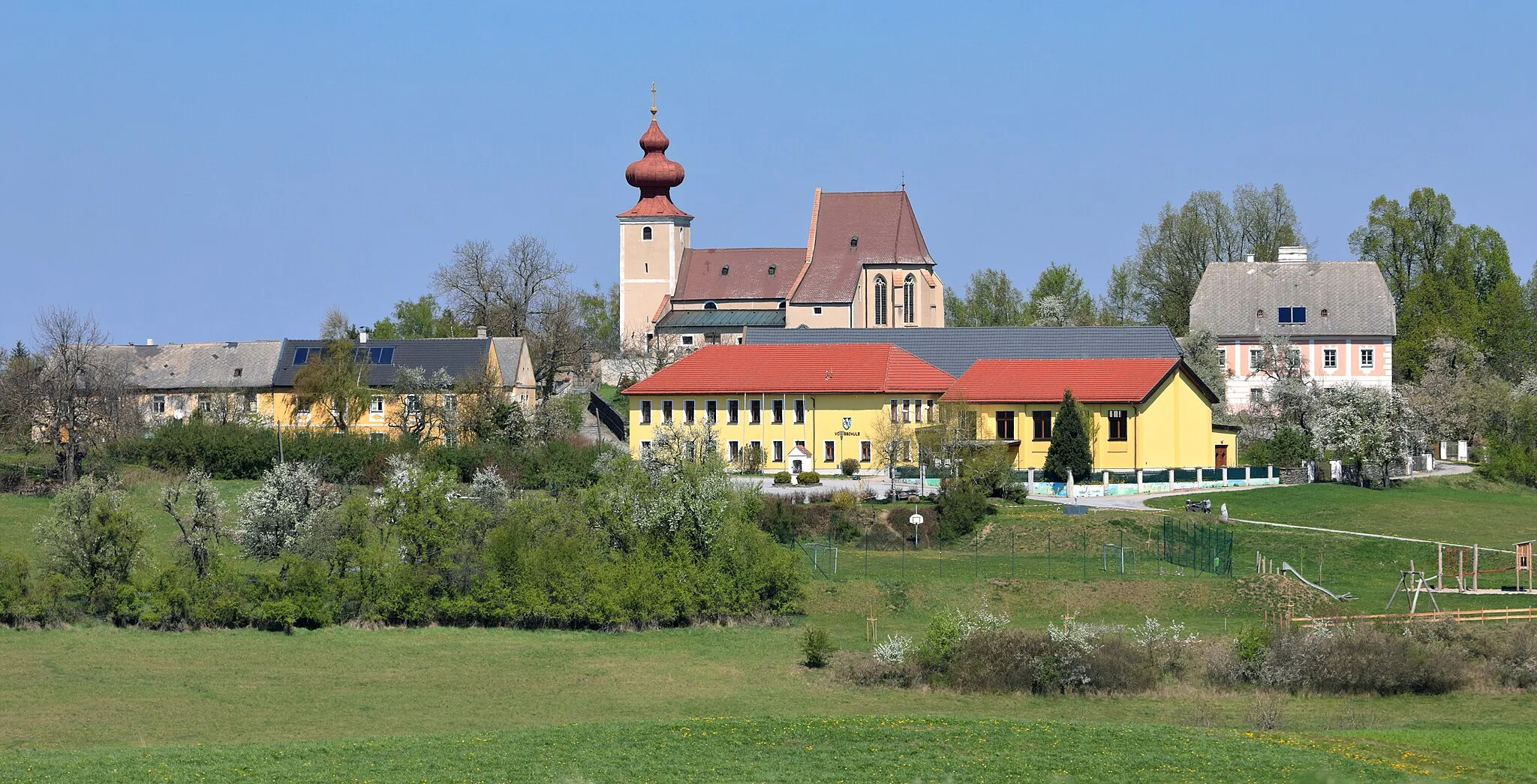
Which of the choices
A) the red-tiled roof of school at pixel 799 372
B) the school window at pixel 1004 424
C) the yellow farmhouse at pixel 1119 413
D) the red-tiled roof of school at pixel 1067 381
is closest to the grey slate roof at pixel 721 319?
the red-tiled roof of school at pixel 799 372

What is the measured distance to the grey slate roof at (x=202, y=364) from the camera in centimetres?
8194

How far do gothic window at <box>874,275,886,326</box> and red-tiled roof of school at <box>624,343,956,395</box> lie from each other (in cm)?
3178

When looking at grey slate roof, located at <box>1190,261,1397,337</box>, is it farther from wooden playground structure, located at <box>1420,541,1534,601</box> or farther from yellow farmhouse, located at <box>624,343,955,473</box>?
wooden playground structure, located at <box>1420,541,1534,601</box>

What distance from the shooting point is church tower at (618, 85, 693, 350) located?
10481 cm

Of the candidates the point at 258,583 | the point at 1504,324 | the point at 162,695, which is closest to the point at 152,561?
the point at 258,583

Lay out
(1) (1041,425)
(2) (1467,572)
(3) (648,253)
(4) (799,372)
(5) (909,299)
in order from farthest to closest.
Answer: (3) (648,253) → (5) (909,299) → (4) (799,372) → (1) (1041,425) → (2) (1467,572)

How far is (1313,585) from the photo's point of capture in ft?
143

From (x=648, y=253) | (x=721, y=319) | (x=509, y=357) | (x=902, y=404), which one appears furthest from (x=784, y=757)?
(x=648, y=253)

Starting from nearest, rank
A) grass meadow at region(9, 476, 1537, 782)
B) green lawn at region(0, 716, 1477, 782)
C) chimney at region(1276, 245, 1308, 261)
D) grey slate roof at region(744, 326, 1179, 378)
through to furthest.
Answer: green lawn at region(0, 716, 1477, 782) < grass meadow at region(9, 476, 1537, 782) < grey slate roof at region(744, 326, 1179, 378) < chimney at region(1276, 245, 1308, 261)

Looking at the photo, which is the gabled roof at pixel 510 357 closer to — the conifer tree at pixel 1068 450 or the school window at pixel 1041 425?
the school window at pixel 1041 425

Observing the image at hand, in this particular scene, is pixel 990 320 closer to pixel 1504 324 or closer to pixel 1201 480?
pixel 1504 324

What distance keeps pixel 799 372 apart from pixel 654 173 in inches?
1774

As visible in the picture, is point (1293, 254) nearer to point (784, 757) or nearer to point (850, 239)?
point (850, 239)

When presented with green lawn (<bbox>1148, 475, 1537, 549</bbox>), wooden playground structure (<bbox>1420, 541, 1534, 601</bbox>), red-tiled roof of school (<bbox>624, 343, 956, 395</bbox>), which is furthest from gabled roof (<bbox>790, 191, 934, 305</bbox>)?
wooden playground structure (<bbox>1420, 541, 1534, 601</bbox>)
